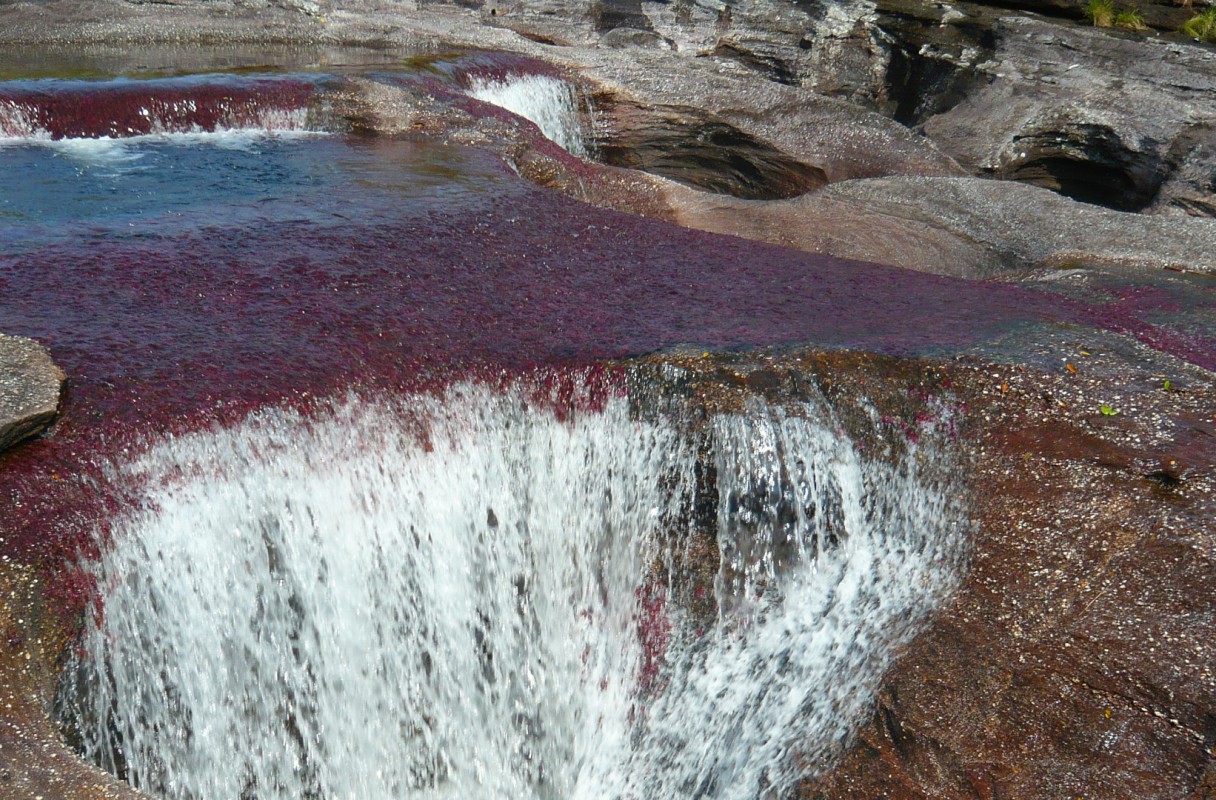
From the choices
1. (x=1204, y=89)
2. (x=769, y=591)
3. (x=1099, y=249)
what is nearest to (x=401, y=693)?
(x=769, y=591)

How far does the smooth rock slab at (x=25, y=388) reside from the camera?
13.2 feet

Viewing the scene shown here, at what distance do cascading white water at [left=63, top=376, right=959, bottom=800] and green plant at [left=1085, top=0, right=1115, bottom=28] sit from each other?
39.8ft

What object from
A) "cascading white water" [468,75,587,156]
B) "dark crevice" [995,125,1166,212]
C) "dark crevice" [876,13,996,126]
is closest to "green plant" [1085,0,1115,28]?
"dark crevice" [876,13,996,126]

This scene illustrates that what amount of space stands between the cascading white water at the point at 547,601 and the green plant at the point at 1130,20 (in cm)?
1219

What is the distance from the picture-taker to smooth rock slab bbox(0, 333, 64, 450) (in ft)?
13.2

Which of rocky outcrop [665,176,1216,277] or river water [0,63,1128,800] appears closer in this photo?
river water [0,63,1128,800]

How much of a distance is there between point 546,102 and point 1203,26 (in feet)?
30.6

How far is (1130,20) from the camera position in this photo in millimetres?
14414

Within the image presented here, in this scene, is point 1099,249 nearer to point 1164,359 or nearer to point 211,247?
point 1164,359

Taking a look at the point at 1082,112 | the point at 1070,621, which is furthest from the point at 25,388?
the point at 1082,112

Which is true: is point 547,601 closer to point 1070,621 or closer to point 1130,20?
point 1070,621

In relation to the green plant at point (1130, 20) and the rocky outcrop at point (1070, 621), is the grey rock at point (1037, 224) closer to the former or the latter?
the rocky outcrop at point (1070, 621)

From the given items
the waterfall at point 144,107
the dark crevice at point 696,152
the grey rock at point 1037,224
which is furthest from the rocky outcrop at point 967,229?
the waterfall at point 144,107

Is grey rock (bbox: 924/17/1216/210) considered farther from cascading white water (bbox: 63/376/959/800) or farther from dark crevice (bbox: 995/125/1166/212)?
cascading white water (bbox: 63/376/959/800)
